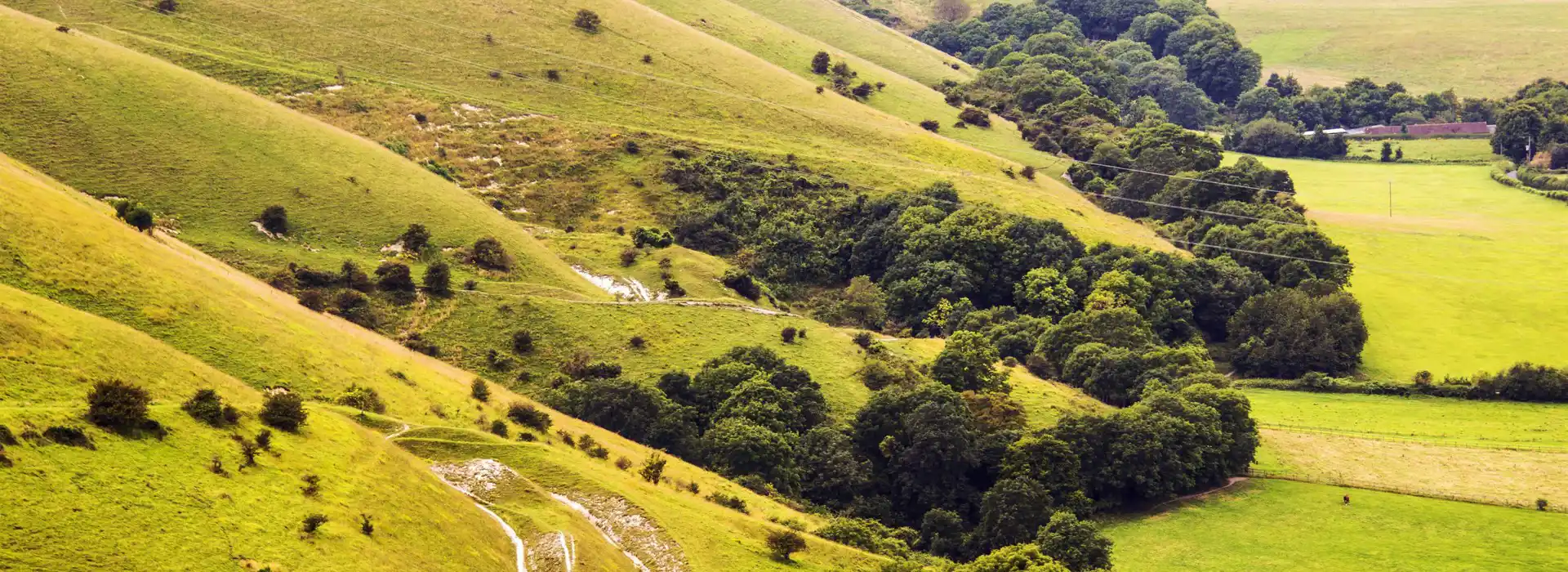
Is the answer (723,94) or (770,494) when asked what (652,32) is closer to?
(723,94)

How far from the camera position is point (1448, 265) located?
5389 inches

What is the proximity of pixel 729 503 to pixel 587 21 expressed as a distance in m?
92.9

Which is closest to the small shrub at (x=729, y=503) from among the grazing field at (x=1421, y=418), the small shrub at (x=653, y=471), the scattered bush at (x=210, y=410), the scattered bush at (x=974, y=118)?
the small shrub at (x=653, y=471)

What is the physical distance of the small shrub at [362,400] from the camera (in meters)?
63.2

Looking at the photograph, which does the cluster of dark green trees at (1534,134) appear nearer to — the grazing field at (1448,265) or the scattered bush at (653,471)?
the grazing field at (1448,265)

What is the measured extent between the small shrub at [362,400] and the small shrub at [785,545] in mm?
19538

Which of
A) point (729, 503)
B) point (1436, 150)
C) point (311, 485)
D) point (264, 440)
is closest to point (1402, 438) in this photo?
point (729, 503)

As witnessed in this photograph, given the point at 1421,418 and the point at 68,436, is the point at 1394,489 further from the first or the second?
the point at 68,436

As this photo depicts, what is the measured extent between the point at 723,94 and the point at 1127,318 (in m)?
55.9

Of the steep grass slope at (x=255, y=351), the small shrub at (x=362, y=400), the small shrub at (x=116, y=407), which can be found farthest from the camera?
the small shrub at (x=362, y=400)

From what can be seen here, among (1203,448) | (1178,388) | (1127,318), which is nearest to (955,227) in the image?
(1127,318)

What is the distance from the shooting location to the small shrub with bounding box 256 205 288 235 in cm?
9644

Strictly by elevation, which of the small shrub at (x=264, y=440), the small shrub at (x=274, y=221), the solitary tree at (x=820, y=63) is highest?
the solitary tree at (x=820, y=63)

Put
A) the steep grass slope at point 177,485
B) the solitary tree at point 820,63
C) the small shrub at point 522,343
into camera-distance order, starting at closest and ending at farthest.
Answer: the steep grass slope at point 177,485
the small shrub at point 522,343
the solitary tree at point 820,63
